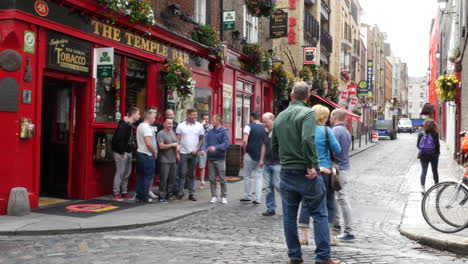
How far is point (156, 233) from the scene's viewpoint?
7031mm

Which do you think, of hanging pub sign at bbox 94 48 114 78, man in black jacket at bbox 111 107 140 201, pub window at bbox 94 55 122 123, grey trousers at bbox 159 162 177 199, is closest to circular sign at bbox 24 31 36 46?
hanging pub sign at bbox 94 48 114 78

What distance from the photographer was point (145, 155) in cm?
966

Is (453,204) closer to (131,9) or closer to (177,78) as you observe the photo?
(131,9)

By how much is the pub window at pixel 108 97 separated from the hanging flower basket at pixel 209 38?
12.8 ft

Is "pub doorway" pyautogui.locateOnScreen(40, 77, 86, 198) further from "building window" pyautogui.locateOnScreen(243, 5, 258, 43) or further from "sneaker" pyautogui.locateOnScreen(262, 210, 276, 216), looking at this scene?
"building window" pyautogui.locateOnScreen(243, 5, 258, 43)

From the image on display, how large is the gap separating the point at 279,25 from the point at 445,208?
14353 mm

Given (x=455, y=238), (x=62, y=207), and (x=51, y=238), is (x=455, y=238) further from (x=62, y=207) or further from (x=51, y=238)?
(x=62, y=207)

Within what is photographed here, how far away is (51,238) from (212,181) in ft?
12.6

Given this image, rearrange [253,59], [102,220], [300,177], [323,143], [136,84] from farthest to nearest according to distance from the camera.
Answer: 1. [253,59]
2. [136,84]
3. [102,220]
4. [323,143]
5. [300,177]

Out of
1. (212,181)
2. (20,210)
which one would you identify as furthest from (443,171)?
(20,210)

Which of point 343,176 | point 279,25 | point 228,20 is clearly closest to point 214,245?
point 343,176

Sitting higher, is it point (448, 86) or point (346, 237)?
point (448, 86)

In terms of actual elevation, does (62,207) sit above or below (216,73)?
below

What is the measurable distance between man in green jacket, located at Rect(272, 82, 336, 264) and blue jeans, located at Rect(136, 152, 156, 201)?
4.86m
